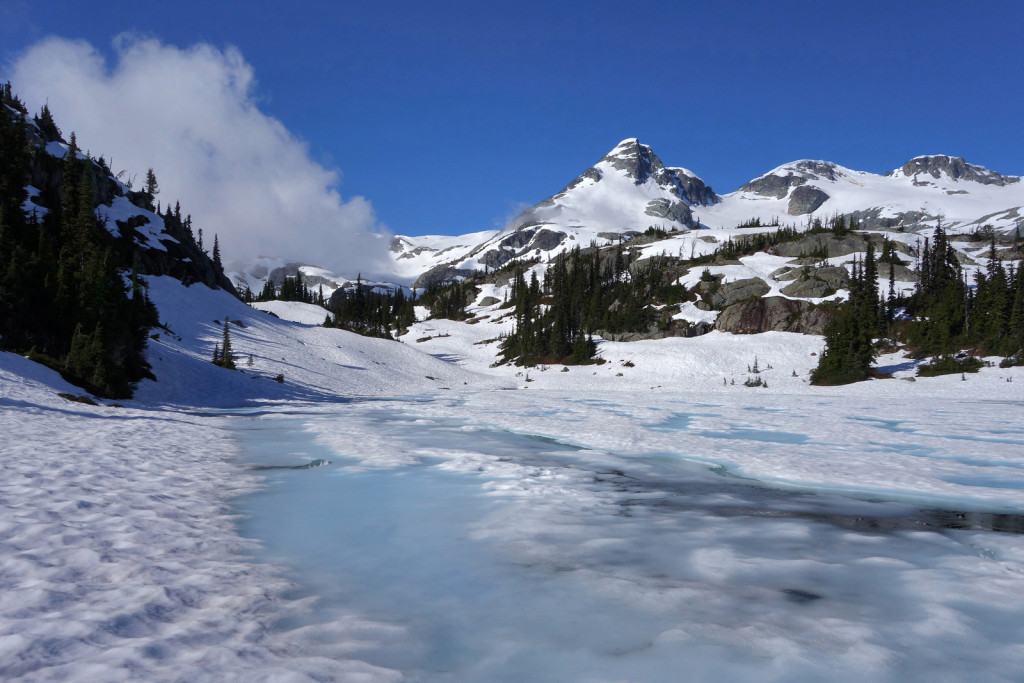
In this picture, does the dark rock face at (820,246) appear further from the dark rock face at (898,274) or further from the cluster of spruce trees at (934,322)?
the cluster of spruce trees at (934,322)

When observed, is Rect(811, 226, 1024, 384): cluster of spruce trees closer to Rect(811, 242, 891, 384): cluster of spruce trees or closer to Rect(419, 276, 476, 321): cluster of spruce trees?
Rect(811, 242, 891, 384): cluster of spruce trees

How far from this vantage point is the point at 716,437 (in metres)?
14.8

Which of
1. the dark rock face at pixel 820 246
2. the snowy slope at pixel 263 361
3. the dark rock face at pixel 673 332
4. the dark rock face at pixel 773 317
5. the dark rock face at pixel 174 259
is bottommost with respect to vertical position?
the snowy slope at pixel 263 361

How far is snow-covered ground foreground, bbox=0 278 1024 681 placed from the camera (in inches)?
130

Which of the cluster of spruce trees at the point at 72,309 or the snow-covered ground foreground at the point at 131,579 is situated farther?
the cluster of spruce trees at the point at 72,309

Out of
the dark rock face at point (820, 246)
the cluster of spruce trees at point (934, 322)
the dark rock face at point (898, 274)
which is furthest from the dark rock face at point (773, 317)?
the dark rock face at point (820, 246)

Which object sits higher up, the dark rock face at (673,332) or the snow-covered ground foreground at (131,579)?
the dark rock face at (673,332)

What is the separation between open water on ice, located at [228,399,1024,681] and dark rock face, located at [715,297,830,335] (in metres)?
57.7

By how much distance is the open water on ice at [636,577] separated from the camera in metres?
3.38

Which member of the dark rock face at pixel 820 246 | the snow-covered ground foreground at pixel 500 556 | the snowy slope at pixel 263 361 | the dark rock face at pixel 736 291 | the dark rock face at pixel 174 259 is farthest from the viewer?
the dark rock face at pixel 820 246

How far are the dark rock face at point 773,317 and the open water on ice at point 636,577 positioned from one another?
57663 millimetres

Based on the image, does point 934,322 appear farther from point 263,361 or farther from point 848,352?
point 263,361

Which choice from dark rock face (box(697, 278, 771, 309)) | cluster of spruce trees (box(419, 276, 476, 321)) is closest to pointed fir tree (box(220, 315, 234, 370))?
dark rock face (box(697, 278, 771, 309))

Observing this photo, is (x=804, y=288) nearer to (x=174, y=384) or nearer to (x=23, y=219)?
(x=174, y=384)
